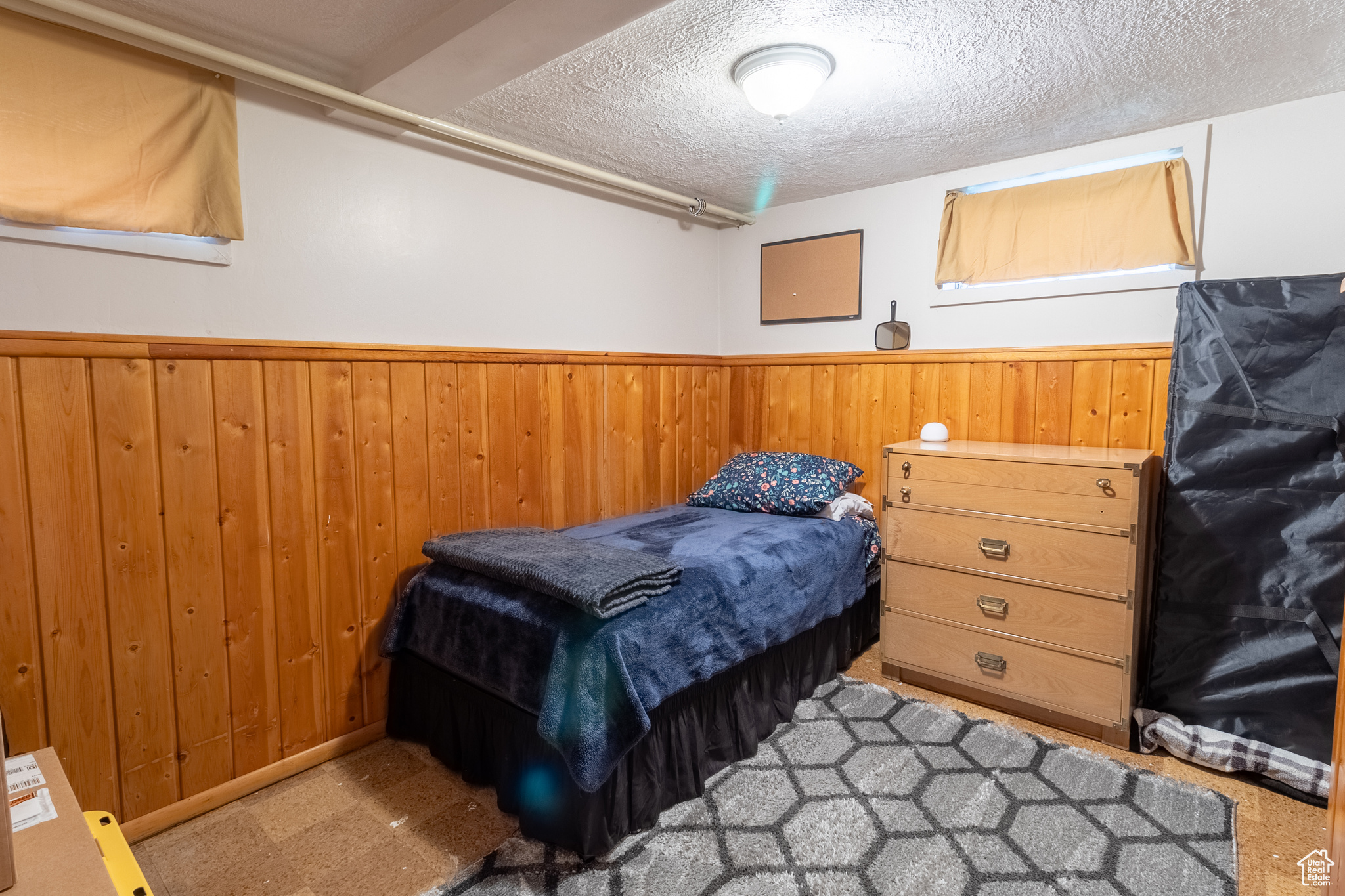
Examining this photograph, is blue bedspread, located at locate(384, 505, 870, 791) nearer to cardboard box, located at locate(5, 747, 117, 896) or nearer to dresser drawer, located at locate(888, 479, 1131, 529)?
dresser drawer, located at locate(888, 479, 1131, 529)

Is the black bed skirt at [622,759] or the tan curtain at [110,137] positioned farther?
the black bed skirt at [622,759]

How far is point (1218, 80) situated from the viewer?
2102mm

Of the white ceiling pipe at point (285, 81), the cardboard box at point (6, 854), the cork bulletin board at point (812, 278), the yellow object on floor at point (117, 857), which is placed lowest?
the yellow object on floor at point (117, 857)

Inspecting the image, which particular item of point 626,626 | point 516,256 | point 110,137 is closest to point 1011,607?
point 626,626

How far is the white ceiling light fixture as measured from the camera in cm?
188

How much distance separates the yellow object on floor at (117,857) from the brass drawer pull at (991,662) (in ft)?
7.77

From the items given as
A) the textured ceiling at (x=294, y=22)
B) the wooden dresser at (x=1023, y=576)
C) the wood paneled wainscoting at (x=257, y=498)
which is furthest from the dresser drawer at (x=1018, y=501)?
the textured ceiling at (x=294, y=22)

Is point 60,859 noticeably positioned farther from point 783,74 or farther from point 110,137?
point 783,74

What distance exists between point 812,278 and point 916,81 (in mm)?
1352

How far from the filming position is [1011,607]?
242 cm

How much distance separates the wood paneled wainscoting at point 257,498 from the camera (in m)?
1.72

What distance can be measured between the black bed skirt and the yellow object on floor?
0.83 metres

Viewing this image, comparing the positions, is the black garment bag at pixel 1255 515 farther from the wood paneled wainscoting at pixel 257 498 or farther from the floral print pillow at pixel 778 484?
the floral print pillow at pixel 778 484

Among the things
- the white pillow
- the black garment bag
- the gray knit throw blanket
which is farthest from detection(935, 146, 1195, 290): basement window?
the gray knit throw blanket
